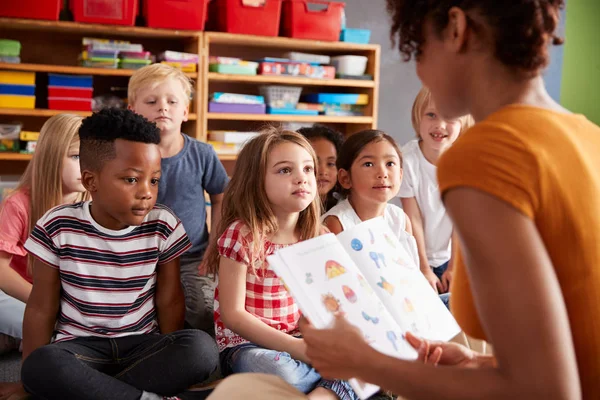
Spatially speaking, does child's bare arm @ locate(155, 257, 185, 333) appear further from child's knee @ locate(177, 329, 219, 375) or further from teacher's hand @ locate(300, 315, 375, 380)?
teacher's hand @ locate(300, 315, 375, 380)

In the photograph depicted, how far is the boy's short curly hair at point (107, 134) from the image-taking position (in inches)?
66.0

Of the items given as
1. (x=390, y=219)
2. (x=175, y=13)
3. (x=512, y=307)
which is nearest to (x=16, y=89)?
(x=175, y=13)

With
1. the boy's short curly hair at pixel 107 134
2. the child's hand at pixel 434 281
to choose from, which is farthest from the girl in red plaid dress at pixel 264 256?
the child's hand at pixel 434 281

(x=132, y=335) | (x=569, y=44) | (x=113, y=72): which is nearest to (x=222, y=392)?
(x=132, y=335)

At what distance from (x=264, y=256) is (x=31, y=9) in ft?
6.68

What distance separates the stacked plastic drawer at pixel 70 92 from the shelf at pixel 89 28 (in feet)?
0.78

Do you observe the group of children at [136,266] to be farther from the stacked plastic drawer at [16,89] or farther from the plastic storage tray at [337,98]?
the plastic storage tray at [337,98]

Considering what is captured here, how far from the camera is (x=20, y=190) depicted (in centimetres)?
207

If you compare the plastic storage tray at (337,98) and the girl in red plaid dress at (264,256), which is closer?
the girl in red plaid dress at (264,256)

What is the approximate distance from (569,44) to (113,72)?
3215 millimetres

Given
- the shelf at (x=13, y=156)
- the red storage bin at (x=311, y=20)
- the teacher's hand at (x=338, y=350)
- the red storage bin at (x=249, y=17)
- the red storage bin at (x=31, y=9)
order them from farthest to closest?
the red storage bin at (x=311, y=20)
the red storage bin at (x=249, y=17)
the shelf at (x=13, y=156)
the red storage bin at (x=31, y=9)
the teacher's hand at (x=338, y=350)

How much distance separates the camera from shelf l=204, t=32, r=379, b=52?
3.48 m

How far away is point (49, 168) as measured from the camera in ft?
6.66

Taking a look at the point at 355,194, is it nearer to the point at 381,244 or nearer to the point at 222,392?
the point at 381,244
